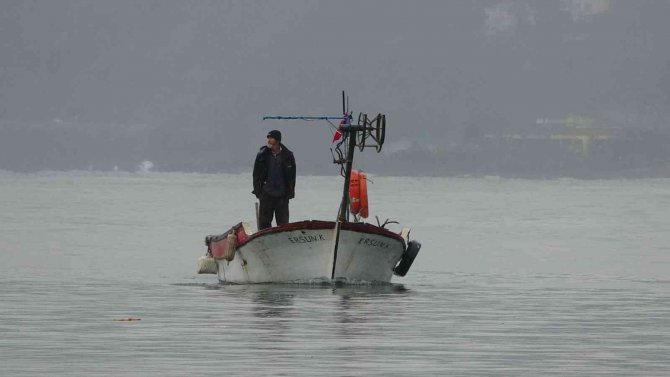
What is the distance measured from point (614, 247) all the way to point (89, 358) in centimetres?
4062

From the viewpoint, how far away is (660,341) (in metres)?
24.4

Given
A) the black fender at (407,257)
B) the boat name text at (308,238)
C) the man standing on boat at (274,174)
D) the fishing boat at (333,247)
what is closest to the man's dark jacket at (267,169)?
the man standing on boat at (274,174)

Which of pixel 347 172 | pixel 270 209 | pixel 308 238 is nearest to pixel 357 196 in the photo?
pixel 347 172

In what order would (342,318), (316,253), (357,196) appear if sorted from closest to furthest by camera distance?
(342,318)
(316,253)
(357,196)

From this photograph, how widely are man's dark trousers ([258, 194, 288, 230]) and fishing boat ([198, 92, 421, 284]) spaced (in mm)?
282

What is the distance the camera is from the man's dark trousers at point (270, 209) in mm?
33719

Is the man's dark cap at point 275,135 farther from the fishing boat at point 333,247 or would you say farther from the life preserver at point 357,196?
the life preserver at point 357,196

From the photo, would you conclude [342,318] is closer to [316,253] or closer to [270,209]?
[316,253]

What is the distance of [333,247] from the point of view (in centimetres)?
3262

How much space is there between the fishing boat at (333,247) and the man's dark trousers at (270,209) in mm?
282

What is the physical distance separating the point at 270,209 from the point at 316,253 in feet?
Answer: 4.45

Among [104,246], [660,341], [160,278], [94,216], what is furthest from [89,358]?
[94,216]

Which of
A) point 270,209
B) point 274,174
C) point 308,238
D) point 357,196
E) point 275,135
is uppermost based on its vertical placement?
point 275,135

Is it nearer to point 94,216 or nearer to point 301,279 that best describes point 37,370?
point 301,279
